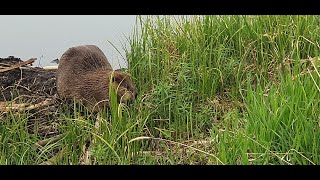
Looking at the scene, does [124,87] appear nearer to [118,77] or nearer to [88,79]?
[118,77]

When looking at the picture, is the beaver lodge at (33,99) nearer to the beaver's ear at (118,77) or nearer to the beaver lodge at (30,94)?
the beaver lodge at (30,94)

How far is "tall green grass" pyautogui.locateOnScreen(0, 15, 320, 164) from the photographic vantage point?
2.22 m

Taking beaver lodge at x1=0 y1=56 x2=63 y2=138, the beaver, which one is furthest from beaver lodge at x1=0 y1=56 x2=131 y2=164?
the beaver

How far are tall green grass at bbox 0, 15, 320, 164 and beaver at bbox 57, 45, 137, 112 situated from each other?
127mm

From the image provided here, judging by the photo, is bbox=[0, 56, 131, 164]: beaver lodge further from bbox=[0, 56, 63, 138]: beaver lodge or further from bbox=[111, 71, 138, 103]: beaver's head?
bbox=[111, 71, 138, 103]: beaver's head

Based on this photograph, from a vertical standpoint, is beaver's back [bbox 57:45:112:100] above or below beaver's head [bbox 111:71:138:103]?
above

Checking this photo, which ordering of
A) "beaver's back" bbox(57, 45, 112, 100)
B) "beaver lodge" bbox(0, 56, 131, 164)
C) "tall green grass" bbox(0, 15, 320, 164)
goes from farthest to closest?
1. "beaver's back" bbox(57, 45, 112, 100)
2. "beaver lodge" bbox(0, 56, 131, 164)
3. "tall green grass" bbox(0, 15, 320, 164)

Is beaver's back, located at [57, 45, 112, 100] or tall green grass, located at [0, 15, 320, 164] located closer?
tall green grass, located at [0, 15, 320, 164]

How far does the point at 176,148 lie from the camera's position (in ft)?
8.47

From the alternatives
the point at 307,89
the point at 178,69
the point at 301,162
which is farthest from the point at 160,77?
the point at 301,162

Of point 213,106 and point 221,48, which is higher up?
point 221,48

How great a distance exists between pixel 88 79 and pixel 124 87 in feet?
1.13
